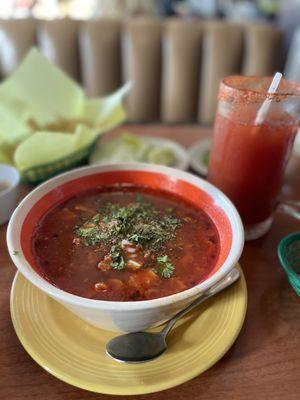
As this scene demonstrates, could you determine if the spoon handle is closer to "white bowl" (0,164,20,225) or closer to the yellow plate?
the yellow plate

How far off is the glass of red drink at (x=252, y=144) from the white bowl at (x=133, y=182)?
13 cm

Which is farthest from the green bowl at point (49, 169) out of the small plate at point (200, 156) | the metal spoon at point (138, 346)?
the metal spoon at point (138, 346)

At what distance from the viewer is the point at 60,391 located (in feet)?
2.20

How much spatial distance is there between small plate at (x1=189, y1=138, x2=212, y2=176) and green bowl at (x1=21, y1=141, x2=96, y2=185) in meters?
0.44

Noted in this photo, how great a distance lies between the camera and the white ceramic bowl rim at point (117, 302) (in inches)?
25.2

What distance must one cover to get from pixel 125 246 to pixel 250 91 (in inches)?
20.0

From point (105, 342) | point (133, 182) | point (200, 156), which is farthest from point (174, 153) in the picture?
point (105, 342)

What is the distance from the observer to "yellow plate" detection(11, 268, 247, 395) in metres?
0.66

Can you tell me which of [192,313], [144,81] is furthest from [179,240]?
[144,81]

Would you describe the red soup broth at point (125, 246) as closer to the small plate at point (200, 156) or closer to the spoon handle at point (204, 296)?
the spoon handle at point (204, 296)

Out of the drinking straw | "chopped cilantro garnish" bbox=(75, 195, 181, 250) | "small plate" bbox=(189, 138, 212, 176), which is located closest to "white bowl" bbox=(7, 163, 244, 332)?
"chopped cilantro garnish" bbox=(75, 195, 181, 250)

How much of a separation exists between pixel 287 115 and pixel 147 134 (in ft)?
3.04

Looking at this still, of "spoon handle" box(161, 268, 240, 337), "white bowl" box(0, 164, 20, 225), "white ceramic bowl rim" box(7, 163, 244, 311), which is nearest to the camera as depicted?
"white ceramic bowl rim" box(7, 163, 244, 311)

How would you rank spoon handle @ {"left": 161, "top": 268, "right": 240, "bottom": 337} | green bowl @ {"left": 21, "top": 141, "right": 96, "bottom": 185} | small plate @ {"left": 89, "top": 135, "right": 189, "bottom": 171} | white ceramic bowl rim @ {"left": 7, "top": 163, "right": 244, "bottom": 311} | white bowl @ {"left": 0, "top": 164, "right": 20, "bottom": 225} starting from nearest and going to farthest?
white ceramic bowl rim @ {"left": 7, "top": 163, "right": 244, "bottom": 311} → spoon handle @ {"left": 161, "top": 268, "right": 240, "bottom": 337} → white bowl @ {"left": 0, "top": 164, "right": 20, "bottom": 225} → green bowl @ {"left": 21, "top": 141, "right": 96, "bottom": 185} → small plate @ {"left": 89, "top": 135, "right": 189, "bottom": 171}
